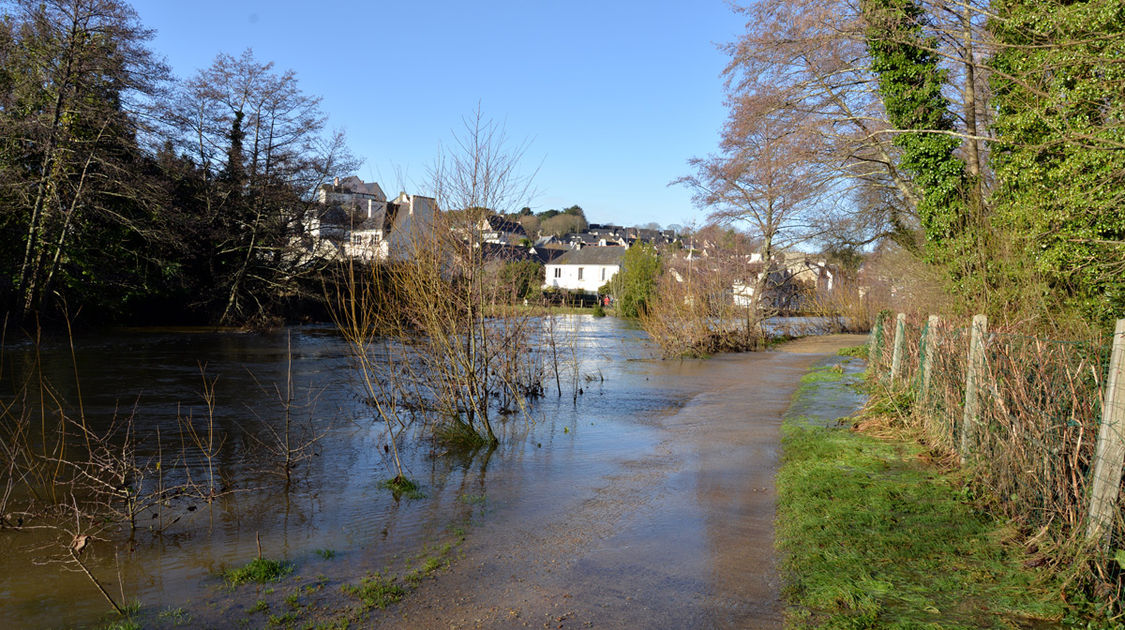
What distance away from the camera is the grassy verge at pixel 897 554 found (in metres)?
4.32

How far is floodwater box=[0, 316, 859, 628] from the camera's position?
4723mm

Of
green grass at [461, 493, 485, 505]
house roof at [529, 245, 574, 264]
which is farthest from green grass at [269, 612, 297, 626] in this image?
house roof at [529, 245, 574, 264]

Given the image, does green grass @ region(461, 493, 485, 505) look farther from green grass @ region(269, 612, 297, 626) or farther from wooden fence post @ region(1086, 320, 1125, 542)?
wooden fence post @ region(1086, 320, 1125, 542)

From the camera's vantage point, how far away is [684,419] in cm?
1227

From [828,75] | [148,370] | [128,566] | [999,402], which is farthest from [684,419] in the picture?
[148,370]

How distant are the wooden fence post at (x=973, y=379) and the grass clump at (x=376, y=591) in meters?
5.21

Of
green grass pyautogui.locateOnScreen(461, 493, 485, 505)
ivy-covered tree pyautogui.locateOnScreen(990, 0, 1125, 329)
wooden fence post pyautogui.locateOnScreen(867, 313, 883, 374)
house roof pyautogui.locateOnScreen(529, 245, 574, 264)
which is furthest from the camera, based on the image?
house roof pyautogui.locateOnScreen(529, 245, 574, 264)

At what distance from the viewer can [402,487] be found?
768 centimetres

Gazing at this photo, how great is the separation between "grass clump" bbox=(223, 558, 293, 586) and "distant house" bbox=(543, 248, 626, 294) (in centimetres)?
7137

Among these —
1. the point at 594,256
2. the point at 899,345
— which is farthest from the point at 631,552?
the point at 594,256

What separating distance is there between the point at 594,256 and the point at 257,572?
74.4 metres

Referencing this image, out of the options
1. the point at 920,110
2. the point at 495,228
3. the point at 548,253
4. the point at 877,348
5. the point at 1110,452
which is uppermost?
the point at 548,253

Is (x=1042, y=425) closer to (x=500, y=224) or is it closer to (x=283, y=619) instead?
(x=283, y=619)

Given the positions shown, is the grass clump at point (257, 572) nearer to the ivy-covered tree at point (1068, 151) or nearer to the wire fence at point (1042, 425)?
the wire fence at point (1042, 425)
